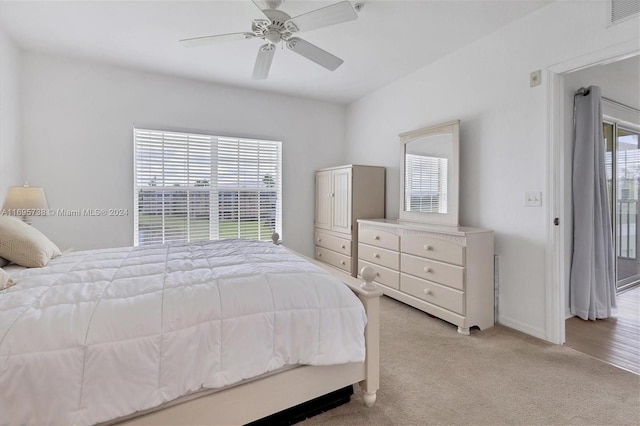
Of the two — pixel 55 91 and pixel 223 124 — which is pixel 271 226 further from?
pixel 55 91

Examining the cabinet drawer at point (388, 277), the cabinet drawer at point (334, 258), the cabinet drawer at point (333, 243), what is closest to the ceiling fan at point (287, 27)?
the cabinet drawer at point (388, 277)

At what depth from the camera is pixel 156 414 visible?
3.84 feet

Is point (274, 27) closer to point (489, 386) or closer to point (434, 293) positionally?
point (434, 293)

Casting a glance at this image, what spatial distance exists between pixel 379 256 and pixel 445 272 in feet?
2.89

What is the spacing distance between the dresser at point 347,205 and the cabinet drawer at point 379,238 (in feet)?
0.78

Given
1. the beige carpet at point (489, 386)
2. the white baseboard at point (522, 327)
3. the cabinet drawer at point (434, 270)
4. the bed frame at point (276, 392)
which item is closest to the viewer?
the bed frame at point (276, 392)

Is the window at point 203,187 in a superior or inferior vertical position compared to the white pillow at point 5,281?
superior

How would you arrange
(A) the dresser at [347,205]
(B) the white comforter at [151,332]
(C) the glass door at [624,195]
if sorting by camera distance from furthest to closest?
(A) the dresser at [347,205] → (C) the glass door at [624,195] → (B) the white comforter at [151,332]

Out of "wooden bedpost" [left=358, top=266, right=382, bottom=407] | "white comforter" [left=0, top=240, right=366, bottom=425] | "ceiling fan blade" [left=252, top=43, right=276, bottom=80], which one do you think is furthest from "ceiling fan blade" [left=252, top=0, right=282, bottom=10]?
"wooden bedpost" [left=358, top=266, right=382, bottom=407]

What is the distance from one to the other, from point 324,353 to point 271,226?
3.07 metres

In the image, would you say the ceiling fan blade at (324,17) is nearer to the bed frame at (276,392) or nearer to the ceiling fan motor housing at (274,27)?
the ceiling fan motor housing at (274,27)

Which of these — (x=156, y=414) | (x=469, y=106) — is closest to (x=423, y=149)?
(x=469, y=106)

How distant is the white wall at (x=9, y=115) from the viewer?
268 centimetres

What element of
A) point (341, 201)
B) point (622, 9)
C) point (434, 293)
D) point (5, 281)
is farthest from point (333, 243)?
point (622, 9)
